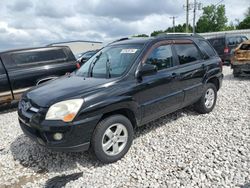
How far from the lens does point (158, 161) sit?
10.8 feet

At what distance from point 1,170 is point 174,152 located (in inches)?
104

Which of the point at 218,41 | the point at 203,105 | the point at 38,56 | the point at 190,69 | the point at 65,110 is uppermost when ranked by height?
the point at 218,41

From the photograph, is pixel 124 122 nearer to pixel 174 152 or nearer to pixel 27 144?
pixel 174 152

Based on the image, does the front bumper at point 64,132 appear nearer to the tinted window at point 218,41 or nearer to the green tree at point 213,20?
the tinted window at point 218,41

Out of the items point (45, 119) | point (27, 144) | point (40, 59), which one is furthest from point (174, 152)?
point (40, 59)

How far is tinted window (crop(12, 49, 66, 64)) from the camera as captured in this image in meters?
6.41

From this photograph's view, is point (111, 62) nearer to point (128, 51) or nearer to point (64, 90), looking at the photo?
point (128, 51)

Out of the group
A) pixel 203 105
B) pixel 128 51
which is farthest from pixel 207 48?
pixel 128 51

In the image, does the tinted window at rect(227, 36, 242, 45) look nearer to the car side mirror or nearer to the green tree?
the car side mirror

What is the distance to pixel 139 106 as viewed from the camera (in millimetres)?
3535

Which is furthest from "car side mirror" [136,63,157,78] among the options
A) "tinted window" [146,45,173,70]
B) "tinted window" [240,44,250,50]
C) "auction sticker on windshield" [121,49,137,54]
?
"tinted window" [240,44,250,50]

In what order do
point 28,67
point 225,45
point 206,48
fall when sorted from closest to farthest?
point 206,48, point 28,67, point 225,45

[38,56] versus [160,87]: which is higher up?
[38,56]

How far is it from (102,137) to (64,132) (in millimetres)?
535
